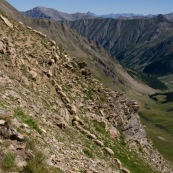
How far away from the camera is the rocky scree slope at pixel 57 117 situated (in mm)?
19812

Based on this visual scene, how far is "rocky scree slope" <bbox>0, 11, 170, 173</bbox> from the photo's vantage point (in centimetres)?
1981

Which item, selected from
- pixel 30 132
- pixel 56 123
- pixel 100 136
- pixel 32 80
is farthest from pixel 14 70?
pixel 30 132

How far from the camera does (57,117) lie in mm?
33125

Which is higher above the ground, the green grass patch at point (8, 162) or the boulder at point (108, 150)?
the green grass patch at point (8, 162)

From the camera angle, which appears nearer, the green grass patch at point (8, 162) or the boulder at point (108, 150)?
the green grass patch at point (8, 162)

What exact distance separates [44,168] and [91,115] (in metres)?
26.4

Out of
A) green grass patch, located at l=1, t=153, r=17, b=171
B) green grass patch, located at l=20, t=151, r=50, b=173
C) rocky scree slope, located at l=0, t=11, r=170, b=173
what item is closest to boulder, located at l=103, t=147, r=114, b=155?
rocky scree slope, located at l=0, t=11, r=170, b=173

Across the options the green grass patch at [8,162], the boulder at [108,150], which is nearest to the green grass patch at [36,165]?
the green grass patch at [8,162]

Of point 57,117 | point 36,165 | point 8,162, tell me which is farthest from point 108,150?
point 8,162

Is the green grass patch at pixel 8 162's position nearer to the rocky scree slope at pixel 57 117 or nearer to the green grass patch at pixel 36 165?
the rocky scree slope at pixel 57 117

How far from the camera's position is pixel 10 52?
3769 centimetres

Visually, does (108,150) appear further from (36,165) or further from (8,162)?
(8,162)

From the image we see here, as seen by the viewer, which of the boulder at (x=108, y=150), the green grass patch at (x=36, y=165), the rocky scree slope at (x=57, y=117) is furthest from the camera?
the boulder at (x=108, y=150)

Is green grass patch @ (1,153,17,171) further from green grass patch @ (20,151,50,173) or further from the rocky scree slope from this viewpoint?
green grass patch @ (20,151,50,173)
